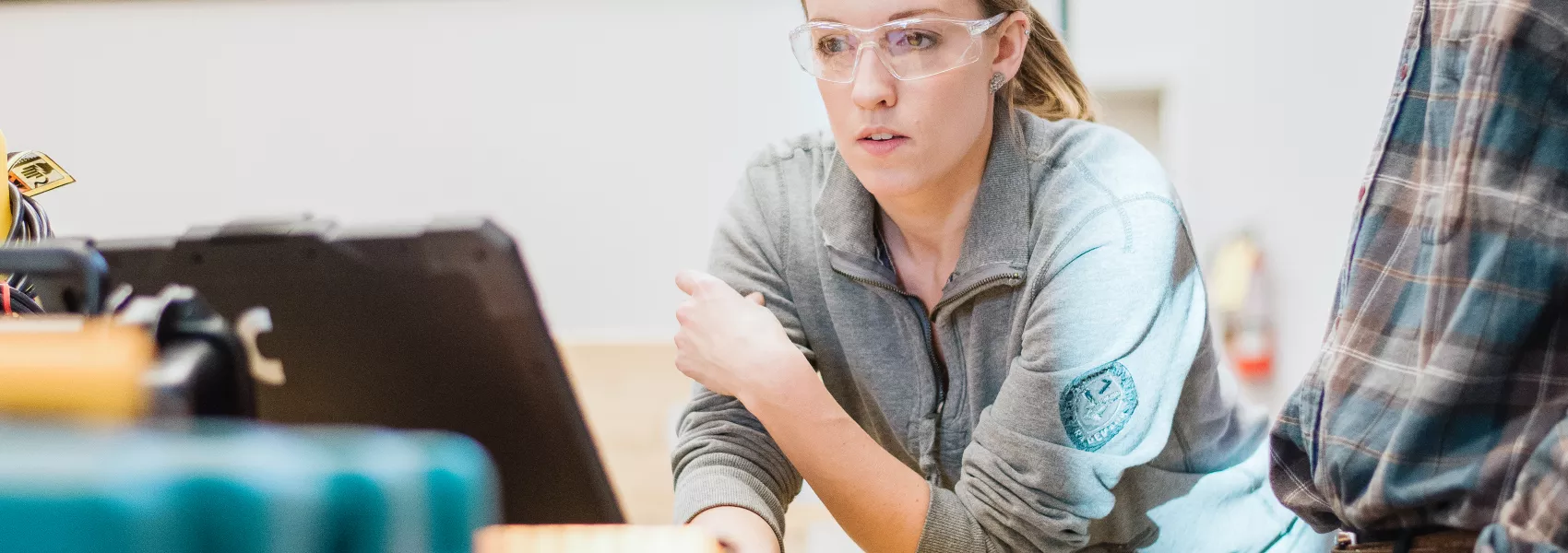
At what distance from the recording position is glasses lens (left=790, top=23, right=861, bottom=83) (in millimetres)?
1159

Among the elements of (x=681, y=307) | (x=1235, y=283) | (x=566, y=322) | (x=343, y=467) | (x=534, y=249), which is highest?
(x=343, y=467)

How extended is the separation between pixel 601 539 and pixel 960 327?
1.80ft

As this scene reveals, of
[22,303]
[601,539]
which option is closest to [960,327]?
[601,539]

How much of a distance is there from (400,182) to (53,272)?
1.75m

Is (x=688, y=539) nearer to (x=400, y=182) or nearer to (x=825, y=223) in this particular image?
(x=825, y=223)

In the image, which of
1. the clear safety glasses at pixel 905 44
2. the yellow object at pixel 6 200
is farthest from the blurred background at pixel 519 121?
the yellow object at pixel 6 200

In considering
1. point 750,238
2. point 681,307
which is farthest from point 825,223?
point 681,307

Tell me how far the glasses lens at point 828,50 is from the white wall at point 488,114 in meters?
1.19

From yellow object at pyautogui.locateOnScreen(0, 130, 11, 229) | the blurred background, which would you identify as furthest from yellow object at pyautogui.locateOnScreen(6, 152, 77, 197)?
the blurred background

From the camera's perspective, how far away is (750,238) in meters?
1.30

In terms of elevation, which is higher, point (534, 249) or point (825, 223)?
point (825, 223)

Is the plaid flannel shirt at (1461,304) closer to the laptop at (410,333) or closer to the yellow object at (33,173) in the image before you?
the laptop at (410,333)

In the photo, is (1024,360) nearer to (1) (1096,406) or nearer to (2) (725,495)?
(1) (1096,406)

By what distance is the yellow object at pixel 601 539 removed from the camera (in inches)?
31.1
